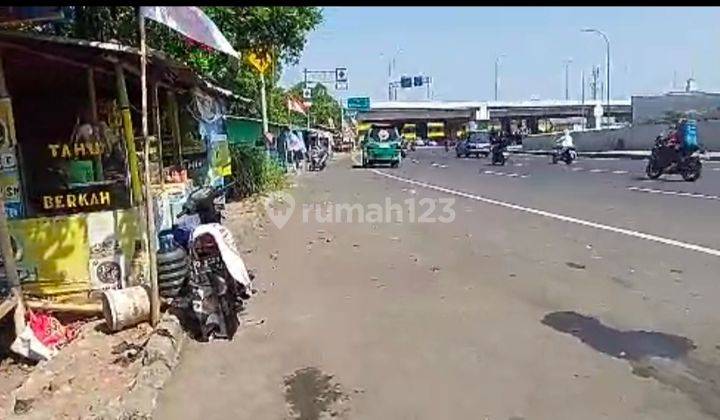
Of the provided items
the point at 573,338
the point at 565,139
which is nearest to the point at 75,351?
the point at 573,338

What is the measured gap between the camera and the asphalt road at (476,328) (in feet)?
15.8

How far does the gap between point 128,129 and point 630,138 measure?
50962 millimetres

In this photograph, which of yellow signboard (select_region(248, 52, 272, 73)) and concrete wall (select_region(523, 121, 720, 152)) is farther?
concrete wall (select_region(523, 121, 720, 152))

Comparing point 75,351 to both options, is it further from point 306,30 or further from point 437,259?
point 306,30

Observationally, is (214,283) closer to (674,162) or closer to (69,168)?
(69,168)

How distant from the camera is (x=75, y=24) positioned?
332 inches

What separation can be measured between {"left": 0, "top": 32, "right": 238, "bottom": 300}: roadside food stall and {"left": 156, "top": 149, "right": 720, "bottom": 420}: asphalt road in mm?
1432

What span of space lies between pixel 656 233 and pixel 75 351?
29.1ft

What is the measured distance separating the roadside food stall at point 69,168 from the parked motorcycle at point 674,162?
16.9 m

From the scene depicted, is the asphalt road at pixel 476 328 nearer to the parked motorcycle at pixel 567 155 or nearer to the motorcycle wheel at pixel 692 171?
the motorcycle wheel at pixel 692 171

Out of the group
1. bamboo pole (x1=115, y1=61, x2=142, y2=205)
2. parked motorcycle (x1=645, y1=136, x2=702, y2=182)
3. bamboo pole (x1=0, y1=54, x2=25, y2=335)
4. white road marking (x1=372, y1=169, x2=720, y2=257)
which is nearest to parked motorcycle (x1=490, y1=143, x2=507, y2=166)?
parked motorcycle (x1=645, y1=136, x2=702, y2=182)

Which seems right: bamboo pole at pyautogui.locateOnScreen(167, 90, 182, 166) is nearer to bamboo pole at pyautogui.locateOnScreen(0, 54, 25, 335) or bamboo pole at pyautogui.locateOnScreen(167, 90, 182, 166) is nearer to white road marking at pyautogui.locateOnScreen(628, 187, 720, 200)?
bamboo pole at pyautogui.locateOnScreen(0, 54, 25, 335)

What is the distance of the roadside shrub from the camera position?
19.1 meters

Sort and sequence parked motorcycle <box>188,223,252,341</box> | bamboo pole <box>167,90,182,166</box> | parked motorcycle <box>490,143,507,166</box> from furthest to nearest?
parked motorcycle <box>490,143,507,166</box>, bamboo pole <box>167,90,182,166</box>, parked motorcycle <box>188,223,252,341</box>
